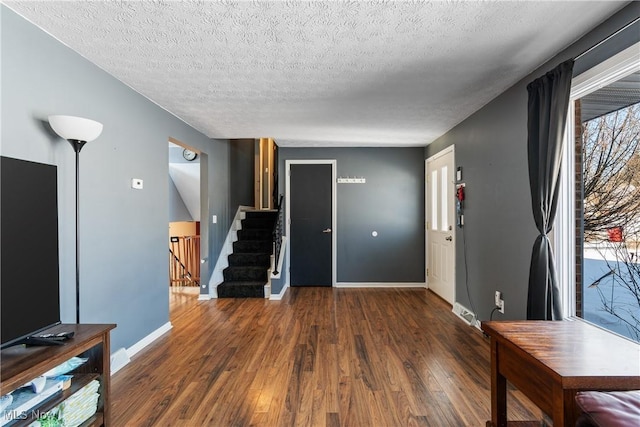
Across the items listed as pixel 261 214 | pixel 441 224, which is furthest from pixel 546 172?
pixel 261 214

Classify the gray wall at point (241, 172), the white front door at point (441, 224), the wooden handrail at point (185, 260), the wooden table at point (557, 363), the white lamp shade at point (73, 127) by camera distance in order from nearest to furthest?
1. the wooden table at point (557, 363)
2. the white lamp shade at point (73, 127)
3. the white front door at point (441, 224)
4. the gray wall at point (241, 172)
5. the wooden handrail at point (185, 260)

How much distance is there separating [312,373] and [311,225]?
10.3ft

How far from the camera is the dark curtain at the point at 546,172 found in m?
2.03

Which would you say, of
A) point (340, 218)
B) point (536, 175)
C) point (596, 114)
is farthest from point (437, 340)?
point (340, 218)

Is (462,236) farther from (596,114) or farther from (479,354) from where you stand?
(596,114)

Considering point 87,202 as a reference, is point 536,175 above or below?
above

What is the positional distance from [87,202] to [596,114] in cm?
363

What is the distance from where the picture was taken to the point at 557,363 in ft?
3.92

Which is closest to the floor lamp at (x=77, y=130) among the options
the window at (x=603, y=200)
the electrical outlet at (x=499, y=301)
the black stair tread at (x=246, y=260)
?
the window at (x=603, y=200)

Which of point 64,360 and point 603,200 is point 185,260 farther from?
point 603,200

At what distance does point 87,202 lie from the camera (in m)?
2.28

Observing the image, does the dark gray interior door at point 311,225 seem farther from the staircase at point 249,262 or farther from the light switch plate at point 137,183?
the light switch plate at point 137,183

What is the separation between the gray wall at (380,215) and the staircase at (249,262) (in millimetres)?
1317

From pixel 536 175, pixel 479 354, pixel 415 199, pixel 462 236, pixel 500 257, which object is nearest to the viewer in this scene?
pixel 536 175
